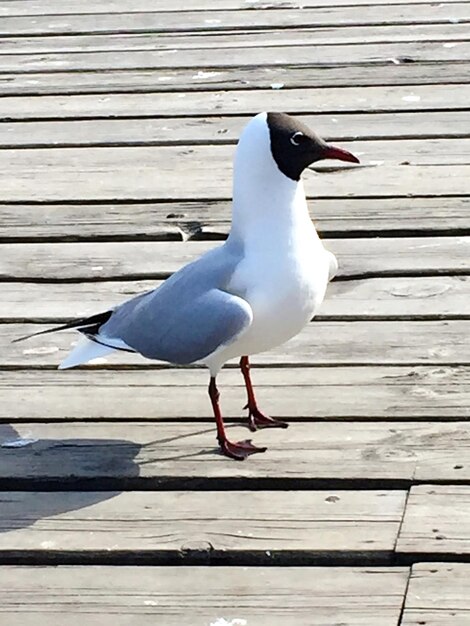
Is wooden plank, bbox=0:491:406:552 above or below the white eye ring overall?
below

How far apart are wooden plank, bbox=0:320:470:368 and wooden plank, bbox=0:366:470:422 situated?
38 mm

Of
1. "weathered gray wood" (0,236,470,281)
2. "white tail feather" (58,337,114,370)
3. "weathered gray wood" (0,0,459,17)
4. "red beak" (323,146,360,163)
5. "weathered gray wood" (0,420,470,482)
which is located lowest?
"weathered gray wood" (0,420,470,482)

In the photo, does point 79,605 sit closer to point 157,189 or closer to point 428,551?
point 428,551

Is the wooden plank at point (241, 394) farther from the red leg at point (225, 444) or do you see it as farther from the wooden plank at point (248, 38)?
the wooden plank at point (248, 38)

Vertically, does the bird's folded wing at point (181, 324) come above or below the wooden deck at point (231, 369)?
above

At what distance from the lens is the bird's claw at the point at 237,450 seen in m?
2.82

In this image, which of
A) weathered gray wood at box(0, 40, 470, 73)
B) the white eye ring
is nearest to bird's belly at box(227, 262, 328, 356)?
the white eye ring

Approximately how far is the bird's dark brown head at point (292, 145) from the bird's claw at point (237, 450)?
0.52 meters

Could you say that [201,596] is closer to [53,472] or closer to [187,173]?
[53,472]

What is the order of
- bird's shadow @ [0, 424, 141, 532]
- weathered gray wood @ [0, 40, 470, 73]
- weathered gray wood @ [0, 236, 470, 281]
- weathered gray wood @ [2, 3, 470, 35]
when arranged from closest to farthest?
bird's shadow @ [0, 424, 141, 532], weathered gray wood @ [0, 236, 470, 281], weathered gray wood @ [0, 40, 470, 73], weathered gray wood @ [2, 3, 470, 35]

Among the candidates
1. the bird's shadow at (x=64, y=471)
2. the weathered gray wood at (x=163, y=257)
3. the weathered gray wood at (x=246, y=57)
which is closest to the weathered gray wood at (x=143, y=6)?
the weathered gray wood at (x=246, y=57)

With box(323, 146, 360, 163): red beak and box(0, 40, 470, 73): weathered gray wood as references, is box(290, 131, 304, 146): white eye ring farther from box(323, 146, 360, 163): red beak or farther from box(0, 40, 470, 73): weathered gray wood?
box(0, 40, 470, 73): weathered gray wood

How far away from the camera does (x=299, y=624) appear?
90.0 inches

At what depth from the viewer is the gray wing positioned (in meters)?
2.75
